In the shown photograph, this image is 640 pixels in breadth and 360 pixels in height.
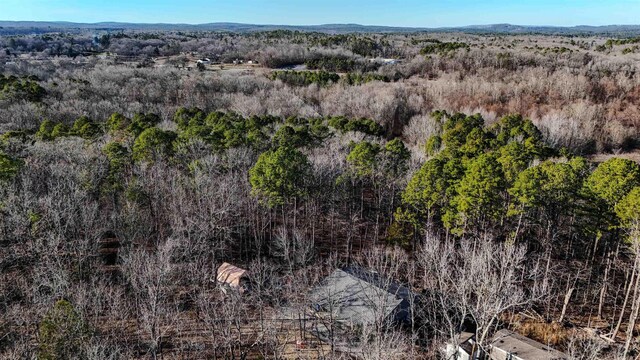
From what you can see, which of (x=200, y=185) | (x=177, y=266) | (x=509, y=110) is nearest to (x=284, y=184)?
(x=200, y=185)

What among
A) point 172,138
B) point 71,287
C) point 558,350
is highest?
point 172,138

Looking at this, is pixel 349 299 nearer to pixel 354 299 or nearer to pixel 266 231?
pixel 354 299

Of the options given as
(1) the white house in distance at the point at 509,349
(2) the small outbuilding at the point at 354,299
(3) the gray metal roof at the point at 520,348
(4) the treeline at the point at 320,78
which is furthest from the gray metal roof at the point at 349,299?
(4) the treeline at the point at 320,78

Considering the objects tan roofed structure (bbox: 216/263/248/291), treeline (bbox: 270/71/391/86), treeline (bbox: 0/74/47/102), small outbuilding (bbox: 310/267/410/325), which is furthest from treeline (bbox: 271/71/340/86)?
small outbuilding (bbox: 310/267/410/325)

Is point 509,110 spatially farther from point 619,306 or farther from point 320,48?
point 320,48

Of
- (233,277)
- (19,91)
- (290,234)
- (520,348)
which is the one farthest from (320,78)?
(520,348)

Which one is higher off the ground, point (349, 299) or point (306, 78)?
point (306, 78)
